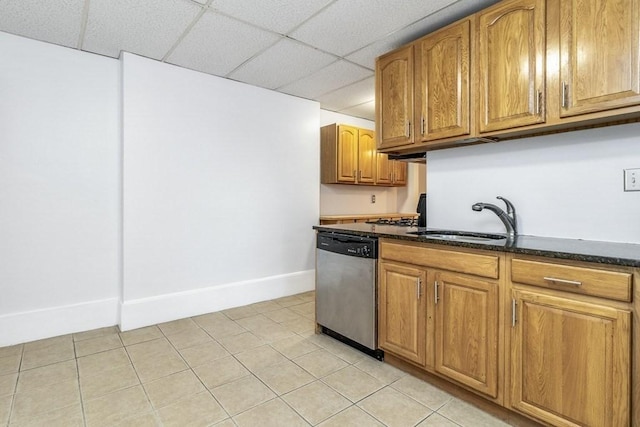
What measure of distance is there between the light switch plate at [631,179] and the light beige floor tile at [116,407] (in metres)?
2.86

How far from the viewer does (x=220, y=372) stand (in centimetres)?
221

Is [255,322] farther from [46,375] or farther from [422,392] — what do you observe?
[422,392]

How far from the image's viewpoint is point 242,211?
3.70m

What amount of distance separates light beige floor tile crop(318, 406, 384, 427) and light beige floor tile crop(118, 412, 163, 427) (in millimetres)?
849

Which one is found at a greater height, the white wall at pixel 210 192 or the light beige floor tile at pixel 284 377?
the white wall at pixel 210 192

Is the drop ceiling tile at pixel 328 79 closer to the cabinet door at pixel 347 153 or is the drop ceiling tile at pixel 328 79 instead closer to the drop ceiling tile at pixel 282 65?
the drop ceiling tile at pixel 282 65

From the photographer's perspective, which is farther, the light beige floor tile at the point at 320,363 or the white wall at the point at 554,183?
the light beige floor tile at the point at 320,363

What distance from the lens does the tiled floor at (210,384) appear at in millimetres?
1741

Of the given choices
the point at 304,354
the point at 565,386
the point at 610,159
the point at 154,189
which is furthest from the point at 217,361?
the point at 610,159

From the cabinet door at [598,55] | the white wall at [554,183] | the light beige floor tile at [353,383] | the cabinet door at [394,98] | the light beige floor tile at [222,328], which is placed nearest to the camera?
the cabinet door at [598,55]

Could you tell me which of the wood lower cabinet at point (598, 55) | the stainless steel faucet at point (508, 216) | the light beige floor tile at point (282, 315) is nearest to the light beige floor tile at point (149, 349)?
the light beige floor tile at point (282, 315)

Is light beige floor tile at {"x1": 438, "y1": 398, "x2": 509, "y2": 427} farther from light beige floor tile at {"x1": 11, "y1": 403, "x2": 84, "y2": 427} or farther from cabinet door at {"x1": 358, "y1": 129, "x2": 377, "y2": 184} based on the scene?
cabinet door at {"x1": 358, "y1": 129, "x2": 377, "y2": 184}

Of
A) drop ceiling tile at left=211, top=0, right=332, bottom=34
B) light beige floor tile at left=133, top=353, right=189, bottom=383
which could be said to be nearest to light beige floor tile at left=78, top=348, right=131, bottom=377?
light beige floor tile at left=133, top=353, right=189, bottom=383

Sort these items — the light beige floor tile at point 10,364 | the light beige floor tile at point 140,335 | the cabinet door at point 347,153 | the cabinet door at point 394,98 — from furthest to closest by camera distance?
the cabinet door at point 347,153
the light beige floor tile at point 140,335
the cabinet door at point 394,98
the light beige floor tile at point 10,364
